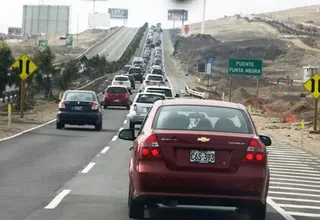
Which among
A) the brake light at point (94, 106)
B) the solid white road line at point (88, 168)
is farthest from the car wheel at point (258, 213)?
the brake light at point (94, 106)

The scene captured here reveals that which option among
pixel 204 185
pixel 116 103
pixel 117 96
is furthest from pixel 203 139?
pixel 116 103

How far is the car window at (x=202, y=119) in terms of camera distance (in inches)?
427

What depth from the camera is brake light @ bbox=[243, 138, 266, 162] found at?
34.2 feet

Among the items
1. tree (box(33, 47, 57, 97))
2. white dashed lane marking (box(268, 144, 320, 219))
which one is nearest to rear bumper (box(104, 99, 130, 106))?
tree (box(33, 47, 57, 97))

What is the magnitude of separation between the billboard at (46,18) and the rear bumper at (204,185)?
312ft

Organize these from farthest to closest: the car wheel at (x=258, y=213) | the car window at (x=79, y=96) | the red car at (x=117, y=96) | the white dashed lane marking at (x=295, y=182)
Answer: the red car at (x=117, y=96) < the car window at (x=79, y=96) < the white dashed lane marking at (x=295, y=182) < the car wheel at (x=258, y=213)

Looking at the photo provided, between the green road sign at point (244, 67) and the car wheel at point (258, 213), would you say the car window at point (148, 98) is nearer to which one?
the green road sign at point (244, 67)

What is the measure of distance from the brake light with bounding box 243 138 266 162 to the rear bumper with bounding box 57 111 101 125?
2251 centimetres

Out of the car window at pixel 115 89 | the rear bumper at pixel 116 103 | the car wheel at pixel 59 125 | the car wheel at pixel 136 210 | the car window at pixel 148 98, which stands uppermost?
the car window at pixel 148 98

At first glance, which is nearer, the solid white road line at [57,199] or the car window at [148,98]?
the solid white road line at [57,199]

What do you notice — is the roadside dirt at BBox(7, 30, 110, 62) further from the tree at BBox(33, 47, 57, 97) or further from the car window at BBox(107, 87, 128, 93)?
the car window at BBox(107, 87, 128, 93)

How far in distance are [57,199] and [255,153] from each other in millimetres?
4018

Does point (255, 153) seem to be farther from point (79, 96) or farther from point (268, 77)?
point (268, 77)

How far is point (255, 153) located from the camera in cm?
1047
